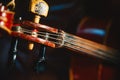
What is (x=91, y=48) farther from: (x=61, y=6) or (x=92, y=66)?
(x=61, y=6)

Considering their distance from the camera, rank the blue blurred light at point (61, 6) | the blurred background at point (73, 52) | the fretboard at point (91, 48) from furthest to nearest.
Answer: the blue blurred light at point (61, 6) < the blurred background at point (73, 52) < the fretboard at point (91, 48)

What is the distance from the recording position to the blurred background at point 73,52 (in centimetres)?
130

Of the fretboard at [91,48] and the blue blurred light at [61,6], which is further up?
the blue blurred light at [61,6]

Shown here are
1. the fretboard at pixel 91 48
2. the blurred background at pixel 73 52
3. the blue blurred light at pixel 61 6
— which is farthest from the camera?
the blue blurred light at pixel 61 6

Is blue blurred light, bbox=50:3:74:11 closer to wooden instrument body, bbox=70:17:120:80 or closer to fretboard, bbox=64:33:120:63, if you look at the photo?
wooden instrument body, bbox=70:17:120:80

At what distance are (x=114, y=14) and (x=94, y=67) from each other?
314mm

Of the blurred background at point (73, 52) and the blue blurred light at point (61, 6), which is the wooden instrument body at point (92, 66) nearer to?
the blurred background at point (73, 52)

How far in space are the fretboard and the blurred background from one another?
33 millimetres

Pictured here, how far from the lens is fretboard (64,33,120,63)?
114cm

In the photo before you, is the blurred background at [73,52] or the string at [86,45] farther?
the blurred background at [73,52]

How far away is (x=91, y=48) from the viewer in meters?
1.27

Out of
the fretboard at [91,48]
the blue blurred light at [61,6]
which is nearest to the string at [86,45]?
the fretboard at [91,48]

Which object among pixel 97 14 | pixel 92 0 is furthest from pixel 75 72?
pixel 92 0

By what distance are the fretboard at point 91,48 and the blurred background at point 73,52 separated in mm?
33
